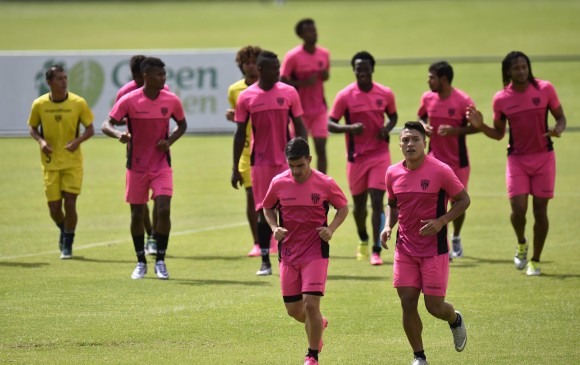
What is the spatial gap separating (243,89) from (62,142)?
2.59 m

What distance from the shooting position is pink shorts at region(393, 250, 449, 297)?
411 inches

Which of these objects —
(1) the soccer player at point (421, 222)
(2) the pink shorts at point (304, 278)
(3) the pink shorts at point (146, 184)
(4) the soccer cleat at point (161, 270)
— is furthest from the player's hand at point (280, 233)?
(4) the soccer cleat at point (161, 270)

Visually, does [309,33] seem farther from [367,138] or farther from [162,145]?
[162,145]

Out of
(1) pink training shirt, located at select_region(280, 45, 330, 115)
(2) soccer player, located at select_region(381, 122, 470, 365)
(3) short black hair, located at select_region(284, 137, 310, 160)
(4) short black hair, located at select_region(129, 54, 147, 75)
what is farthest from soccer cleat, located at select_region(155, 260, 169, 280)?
(1) pink training shirt, located at select_region(280, 45, 330, 115)

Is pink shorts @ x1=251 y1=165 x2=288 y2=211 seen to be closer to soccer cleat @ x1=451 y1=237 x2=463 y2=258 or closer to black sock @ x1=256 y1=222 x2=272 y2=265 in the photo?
black sock @ x1=256 y1=222 x2=272 y2=265

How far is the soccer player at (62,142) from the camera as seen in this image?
16.3 m

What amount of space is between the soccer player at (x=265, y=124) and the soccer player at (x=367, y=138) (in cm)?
139

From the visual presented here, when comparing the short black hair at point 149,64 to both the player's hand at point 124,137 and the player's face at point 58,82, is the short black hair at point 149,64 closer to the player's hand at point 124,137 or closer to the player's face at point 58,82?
the player's hand at point 124,137

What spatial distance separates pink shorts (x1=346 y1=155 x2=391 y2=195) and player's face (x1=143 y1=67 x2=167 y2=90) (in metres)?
2.94

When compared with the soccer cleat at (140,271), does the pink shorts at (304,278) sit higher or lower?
higher

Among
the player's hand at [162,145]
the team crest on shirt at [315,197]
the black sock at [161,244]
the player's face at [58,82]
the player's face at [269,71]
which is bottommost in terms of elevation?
the black sock at [161,244]

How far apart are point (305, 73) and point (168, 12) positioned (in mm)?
46647

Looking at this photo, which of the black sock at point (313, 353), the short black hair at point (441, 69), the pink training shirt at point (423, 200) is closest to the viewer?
the black sock at point (313, 353)

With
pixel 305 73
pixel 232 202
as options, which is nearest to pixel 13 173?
pixel 232 202
